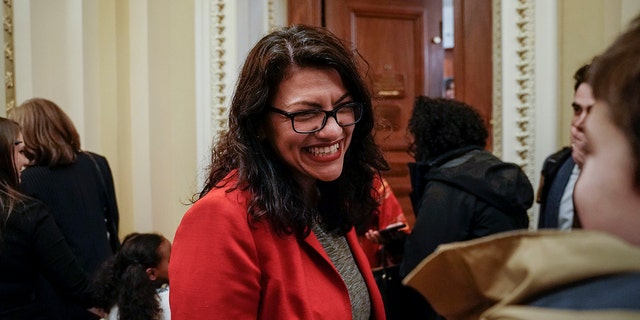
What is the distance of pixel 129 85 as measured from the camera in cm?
375

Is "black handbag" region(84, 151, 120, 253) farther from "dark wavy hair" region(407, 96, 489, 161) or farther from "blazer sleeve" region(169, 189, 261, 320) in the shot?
"blazer sleeve" region(169, 189, 261, 320)

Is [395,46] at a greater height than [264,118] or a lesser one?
greater

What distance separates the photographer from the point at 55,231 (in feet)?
7.08

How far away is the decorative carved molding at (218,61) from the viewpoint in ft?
11.3

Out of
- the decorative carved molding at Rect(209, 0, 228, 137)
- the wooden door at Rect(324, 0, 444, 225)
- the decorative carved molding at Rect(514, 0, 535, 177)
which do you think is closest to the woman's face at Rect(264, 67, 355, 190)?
the decorative carved molding at Rect(514, 0, 535, 177)

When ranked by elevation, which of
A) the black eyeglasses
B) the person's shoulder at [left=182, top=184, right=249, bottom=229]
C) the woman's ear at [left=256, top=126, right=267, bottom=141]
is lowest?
the person's shoulder at [left=182, top=184, right=249, bottom=229]

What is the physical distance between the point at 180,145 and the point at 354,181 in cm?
212

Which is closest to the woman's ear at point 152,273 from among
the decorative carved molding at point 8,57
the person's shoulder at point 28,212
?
the person's shoulder at point 28,212

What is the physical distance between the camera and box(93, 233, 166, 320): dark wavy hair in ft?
6.92

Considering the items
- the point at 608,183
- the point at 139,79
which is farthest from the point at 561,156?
the point at 139,79

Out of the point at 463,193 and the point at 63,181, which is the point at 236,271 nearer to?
the point at 463,193

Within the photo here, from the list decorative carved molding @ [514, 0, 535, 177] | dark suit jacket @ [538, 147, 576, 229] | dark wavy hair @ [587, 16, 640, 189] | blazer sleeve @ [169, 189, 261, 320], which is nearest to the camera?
dark wavy hair @ [587, 16, 640, 189]

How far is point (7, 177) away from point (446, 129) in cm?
176

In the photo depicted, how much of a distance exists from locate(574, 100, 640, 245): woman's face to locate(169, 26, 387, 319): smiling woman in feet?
2.18
